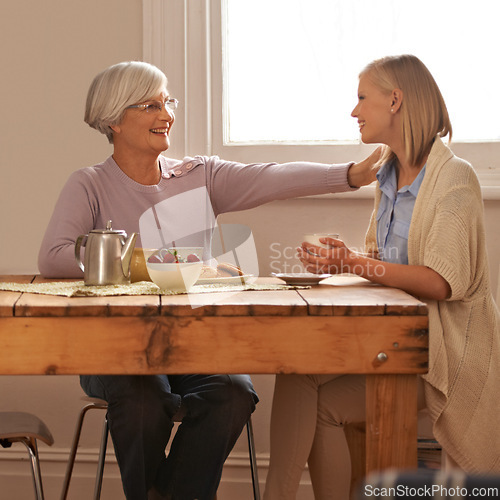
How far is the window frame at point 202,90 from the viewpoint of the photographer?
250 cm

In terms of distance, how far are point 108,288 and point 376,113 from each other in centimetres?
87

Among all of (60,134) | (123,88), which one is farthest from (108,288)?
(60,134)

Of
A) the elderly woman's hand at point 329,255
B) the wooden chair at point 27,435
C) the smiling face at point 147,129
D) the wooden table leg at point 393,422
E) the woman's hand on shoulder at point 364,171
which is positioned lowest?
the wooden chair at point 27,435

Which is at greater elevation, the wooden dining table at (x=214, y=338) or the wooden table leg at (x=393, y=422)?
the wooden dining table at (x=214, y=338)

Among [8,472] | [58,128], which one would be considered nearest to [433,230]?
[58,128]

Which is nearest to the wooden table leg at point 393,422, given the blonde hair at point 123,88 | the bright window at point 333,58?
the blonde hair at point 123,88

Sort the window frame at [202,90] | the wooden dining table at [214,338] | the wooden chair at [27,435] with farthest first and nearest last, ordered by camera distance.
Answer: the window frame at [202,90], the wooden chair at [27,435], the wooden dining table at [214,338]

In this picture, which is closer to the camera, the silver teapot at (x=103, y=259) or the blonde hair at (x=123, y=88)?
the silver teapot at (x=103, y=259)

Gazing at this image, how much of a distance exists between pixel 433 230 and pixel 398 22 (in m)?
1.12

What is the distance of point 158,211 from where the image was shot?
7.13 ft

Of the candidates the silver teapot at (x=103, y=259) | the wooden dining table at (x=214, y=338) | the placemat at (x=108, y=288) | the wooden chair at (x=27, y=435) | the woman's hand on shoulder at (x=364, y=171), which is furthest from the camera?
the woman's hand on shoulder at (x=364, y=171)

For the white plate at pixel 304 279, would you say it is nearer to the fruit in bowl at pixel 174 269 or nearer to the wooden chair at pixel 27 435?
the fruit in bowl at pixel 174 269

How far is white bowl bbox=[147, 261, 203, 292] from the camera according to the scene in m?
1.56

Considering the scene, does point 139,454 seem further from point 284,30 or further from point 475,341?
point 284,30
